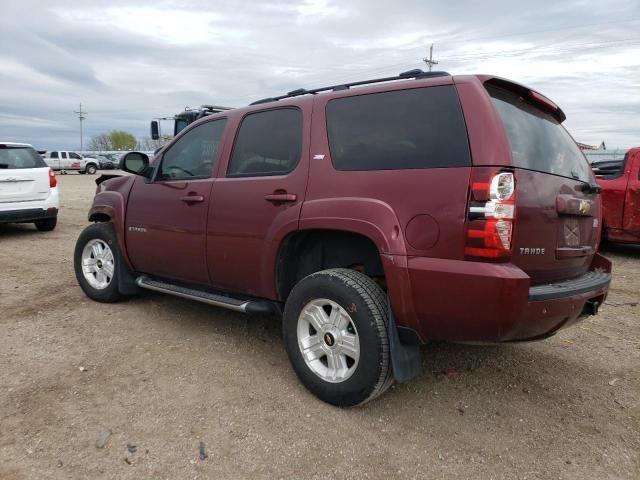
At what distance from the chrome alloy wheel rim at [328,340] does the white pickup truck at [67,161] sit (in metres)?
42.1

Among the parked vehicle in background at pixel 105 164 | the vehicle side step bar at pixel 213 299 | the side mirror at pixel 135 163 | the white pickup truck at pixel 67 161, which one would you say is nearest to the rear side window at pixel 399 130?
the vehicle side step bar at pixel 213 299

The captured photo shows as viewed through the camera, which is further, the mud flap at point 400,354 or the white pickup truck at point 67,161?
the white pickup truck at point 67,161

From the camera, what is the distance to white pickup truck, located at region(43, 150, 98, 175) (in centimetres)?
3978

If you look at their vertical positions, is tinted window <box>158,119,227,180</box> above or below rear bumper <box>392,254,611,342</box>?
above

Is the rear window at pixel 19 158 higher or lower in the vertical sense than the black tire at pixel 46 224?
higher

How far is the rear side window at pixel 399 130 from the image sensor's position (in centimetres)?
262

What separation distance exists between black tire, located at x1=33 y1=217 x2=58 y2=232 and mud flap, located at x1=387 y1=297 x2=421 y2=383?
843 centimetres

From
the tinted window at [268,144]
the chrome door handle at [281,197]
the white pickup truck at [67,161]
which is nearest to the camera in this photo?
the chrome door handle at [281,197]

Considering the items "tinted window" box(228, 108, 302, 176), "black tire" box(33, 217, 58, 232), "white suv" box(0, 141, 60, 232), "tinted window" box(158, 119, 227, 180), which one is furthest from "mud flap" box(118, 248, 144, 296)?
"black tire" box(33, 217, 58, 232)

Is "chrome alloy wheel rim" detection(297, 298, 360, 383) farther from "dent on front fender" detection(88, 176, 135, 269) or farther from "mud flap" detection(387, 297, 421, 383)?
"dent on front fender" detection(88, 176, 135, 269)

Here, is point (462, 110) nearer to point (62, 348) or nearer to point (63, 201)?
point (62, 348)

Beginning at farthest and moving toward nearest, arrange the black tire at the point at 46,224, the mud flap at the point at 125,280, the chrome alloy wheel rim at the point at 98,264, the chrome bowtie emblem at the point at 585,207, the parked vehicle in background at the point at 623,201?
the black tire at the point at 46,224
the parked vehicle in background at the point at 623,201
the chrome alloy wheel rim at the point at 98,264
the mud flap at the point at 125,280
the chrome bowtie emblem at the point at 585,207

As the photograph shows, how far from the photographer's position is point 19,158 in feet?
28.3

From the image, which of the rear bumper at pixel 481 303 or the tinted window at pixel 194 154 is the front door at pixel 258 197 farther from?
the rear bumper at pixel 481 303
